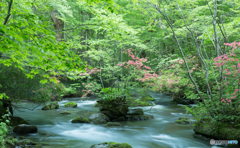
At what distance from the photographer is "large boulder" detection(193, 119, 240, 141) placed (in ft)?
18.0

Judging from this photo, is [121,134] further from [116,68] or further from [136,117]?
[116,68]

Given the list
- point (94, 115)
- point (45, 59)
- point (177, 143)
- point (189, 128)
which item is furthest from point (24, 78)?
point (189, 128)

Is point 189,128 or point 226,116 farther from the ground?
point 226,116

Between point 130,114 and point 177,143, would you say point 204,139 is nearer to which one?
point 177,143

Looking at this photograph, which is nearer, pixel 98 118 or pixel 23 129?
pixel 23 129

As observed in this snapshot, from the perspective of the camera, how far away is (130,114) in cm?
989

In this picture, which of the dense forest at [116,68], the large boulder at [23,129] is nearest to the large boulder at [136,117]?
the dense forest at [116,68]

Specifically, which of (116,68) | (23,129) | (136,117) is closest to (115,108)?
(136,117)

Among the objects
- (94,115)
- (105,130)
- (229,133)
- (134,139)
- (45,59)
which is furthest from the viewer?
(94,115)

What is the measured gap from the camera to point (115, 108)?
375 inches

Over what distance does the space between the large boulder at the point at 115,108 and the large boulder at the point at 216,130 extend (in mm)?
3994

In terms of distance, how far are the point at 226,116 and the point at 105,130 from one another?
4.76 m

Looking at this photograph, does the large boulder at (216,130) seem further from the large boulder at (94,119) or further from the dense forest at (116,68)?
the large boulder at (94,119)

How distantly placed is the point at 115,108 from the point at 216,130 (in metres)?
5.07
